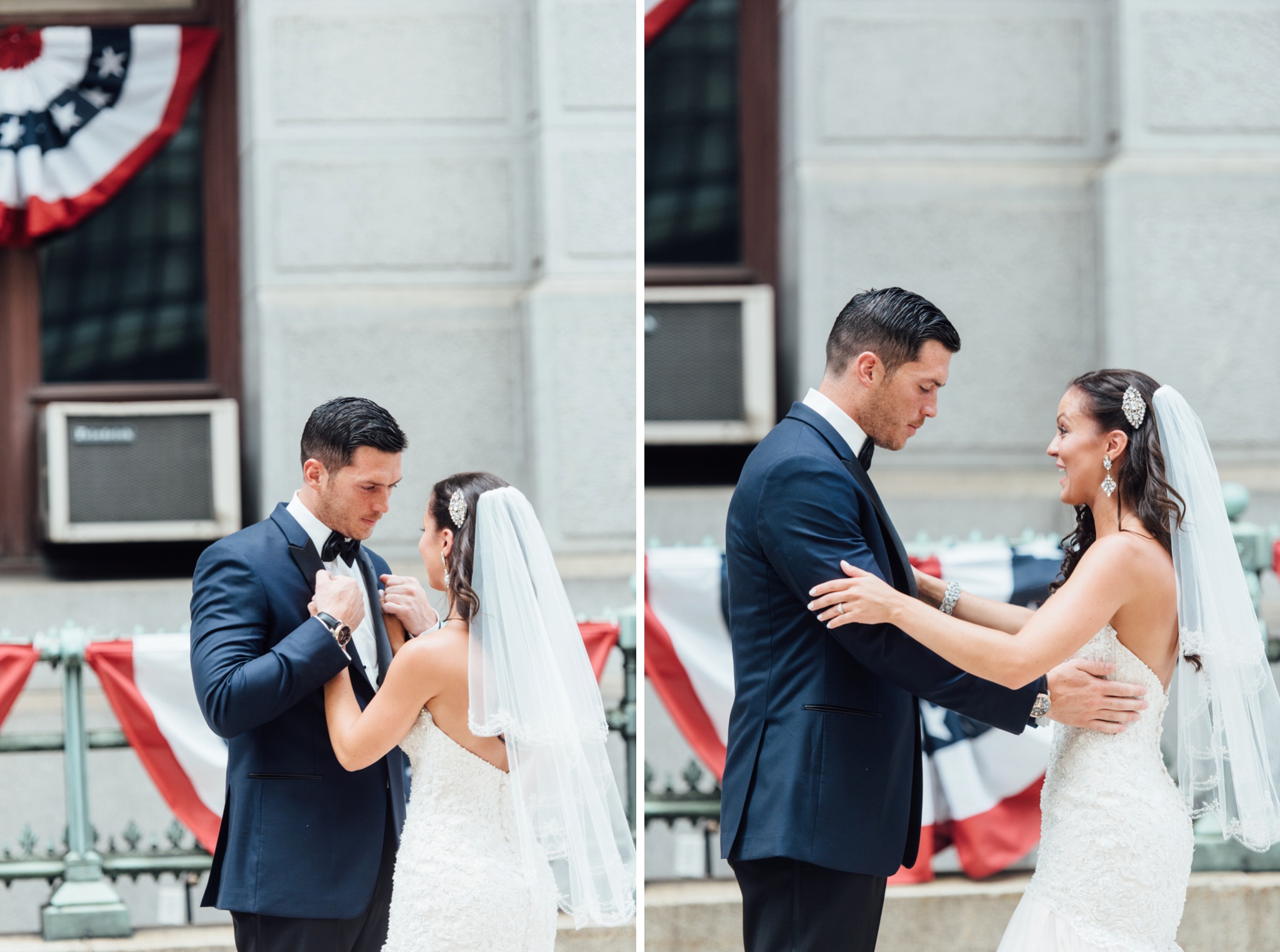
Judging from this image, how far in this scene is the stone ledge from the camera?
4.52m

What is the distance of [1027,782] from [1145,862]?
1809 mm

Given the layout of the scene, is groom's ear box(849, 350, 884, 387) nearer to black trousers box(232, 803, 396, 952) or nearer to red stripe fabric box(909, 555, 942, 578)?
black trousers box(232, 803, 396, 952)

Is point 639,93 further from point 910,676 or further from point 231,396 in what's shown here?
point 910,676

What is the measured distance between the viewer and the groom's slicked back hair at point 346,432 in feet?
9.68

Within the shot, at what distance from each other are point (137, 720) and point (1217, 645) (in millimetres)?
3704

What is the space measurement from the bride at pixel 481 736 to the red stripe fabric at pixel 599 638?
1.75 metres

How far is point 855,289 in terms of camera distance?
20.0ft

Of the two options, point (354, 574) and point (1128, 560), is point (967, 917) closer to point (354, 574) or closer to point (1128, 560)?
point (1128, 560)

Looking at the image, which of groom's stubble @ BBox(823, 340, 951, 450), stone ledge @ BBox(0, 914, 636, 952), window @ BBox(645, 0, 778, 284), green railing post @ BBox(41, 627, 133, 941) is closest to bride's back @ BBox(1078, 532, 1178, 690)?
groom's stubble @ BBox(823, 340, 951, 450)

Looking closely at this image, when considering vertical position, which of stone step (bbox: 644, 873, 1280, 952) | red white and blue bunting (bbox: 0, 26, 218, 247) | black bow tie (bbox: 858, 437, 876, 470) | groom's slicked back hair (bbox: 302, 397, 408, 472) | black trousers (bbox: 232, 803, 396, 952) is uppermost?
red white and blue bunting (bbox: 0, 26, 218, 247)

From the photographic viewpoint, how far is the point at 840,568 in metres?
2.61

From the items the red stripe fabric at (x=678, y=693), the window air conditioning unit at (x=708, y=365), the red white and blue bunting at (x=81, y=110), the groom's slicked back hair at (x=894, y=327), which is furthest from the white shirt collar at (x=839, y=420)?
the red white and blue bunting at (x=81, y=110)

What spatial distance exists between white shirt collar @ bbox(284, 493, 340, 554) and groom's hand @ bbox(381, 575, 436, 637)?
0.77 ft

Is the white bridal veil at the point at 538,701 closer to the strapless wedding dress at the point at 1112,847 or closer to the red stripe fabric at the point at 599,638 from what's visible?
the strapless wedding dress at the point at 1112,847
